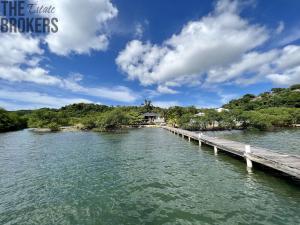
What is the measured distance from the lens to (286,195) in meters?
10.6

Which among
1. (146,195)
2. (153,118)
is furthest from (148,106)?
(146,195)

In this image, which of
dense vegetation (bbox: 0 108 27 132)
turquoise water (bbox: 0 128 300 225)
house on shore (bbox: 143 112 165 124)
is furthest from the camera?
house on shore (bbox: 143 112 165 124)

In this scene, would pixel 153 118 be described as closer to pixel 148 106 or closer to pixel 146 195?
pixel 148 106

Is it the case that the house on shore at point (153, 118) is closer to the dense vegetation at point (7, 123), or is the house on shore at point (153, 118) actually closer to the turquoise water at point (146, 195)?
the dense vegetation at point (7, 123)

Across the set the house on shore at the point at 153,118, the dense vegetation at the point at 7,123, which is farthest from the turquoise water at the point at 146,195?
the house on shore at the point at 153,118

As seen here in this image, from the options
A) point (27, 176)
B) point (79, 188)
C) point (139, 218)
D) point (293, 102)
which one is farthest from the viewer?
point (293, 102)

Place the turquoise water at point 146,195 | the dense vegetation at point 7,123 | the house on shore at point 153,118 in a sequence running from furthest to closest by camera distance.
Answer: the house on shore at point 153,118 → the dense vegetation at point 7,123 → the turquoise water at point 146,195

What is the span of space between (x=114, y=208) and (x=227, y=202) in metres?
5.11

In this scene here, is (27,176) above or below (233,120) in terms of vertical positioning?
below

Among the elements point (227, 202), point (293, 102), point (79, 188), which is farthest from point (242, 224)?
point (293, 102)

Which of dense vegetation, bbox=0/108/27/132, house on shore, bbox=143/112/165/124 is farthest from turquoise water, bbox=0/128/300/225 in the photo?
house on shore, bbox=143/112/165/124

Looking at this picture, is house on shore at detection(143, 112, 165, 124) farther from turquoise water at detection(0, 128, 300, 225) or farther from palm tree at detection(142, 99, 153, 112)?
turquoise water at detection(0, 128, 300, 225)

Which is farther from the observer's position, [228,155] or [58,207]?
[228,155]

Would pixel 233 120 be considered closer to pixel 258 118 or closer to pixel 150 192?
pixel 258 118
